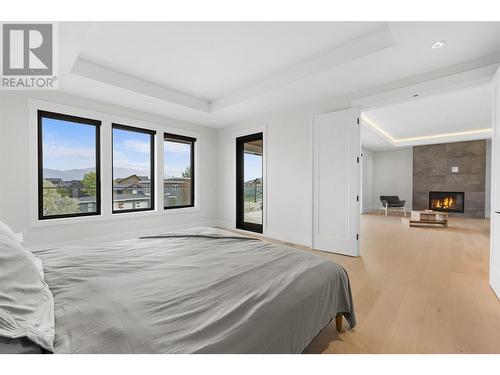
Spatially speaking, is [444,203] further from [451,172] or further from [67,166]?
[67,166]

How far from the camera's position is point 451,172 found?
25.7ft

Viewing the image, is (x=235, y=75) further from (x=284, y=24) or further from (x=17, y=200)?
(x=17, y=200)

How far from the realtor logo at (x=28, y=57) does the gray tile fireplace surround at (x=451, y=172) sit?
10099 mm

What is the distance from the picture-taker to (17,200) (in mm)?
3197

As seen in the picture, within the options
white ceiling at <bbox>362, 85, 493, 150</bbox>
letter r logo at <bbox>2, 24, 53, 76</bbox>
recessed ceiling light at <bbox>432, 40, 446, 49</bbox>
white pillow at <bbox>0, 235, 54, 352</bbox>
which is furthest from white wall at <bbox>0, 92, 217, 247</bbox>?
white ceiling at <bbox>362, 85, 493, 150</bbox>

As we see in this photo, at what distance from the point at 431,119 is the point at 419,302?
5401 millimetres

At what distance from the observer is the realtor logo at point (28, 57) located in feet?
7.18

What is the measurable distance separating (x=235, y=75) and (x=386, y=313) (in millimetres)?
3299

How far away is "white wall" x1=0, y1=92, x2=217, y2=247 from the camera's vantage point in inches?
122

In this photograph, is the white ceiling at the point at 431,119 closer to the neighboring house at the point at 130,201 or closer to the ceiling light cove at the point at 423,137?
the ceiling light cove at the point at 423,137

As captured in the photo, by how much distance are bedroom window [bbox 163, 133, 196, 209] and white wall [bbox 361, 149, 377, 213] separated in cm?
673

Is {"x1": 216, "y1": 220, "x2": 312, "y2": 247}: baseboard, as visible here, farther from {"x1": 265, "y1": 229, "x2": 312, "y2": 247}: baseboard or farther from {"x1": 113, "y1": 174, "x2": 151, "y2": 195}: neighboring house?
{"x1": 113, "y1": 174, "x2": 151, "y2": 195}: neighboring house

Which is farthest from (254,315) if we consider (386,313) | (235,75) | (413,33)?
(235,75)
